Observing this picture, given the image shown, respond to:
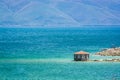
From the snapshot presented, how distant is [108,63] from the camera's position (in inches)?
2689

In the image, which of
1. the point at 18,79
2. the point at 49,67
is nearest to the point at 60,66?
the point at 49,67

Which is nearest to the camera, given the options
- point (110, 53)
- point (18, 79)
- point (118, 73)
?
point (18, 79)

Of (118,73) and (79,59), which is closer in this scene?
(118,73)

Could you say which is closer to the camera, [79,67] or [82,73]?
[82,73]

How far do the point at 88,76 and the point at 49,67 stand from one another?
920cm

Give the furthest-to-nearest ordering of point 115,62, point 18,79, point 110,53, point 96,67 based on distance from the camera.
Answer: point 110,53
point 115,62
point 96,67
point 18,79

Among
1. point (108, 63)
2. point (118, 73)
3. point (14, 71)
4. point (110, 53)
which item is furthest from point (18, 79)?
point (110, 53)

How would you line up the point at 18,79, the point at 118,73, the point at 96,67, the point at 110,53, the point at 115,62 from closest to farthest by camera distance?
the point at 18,79 → the point at 118,73 → the point at 96,67 → the point at 115,62 → the point at 110,53

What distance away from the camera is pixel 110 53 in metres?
80.2

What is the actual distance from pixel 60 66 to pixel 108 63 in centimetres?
646

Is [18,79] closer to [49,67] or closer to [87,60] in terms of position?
[49,67]

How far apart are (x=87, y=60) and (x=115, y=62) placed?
4108mm

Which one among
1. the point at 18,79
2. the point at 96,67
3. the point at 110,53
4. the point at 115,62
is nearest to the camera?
the point at 18,79

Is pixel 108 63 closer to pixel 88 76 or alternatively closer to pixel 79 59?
pixel 79 59
